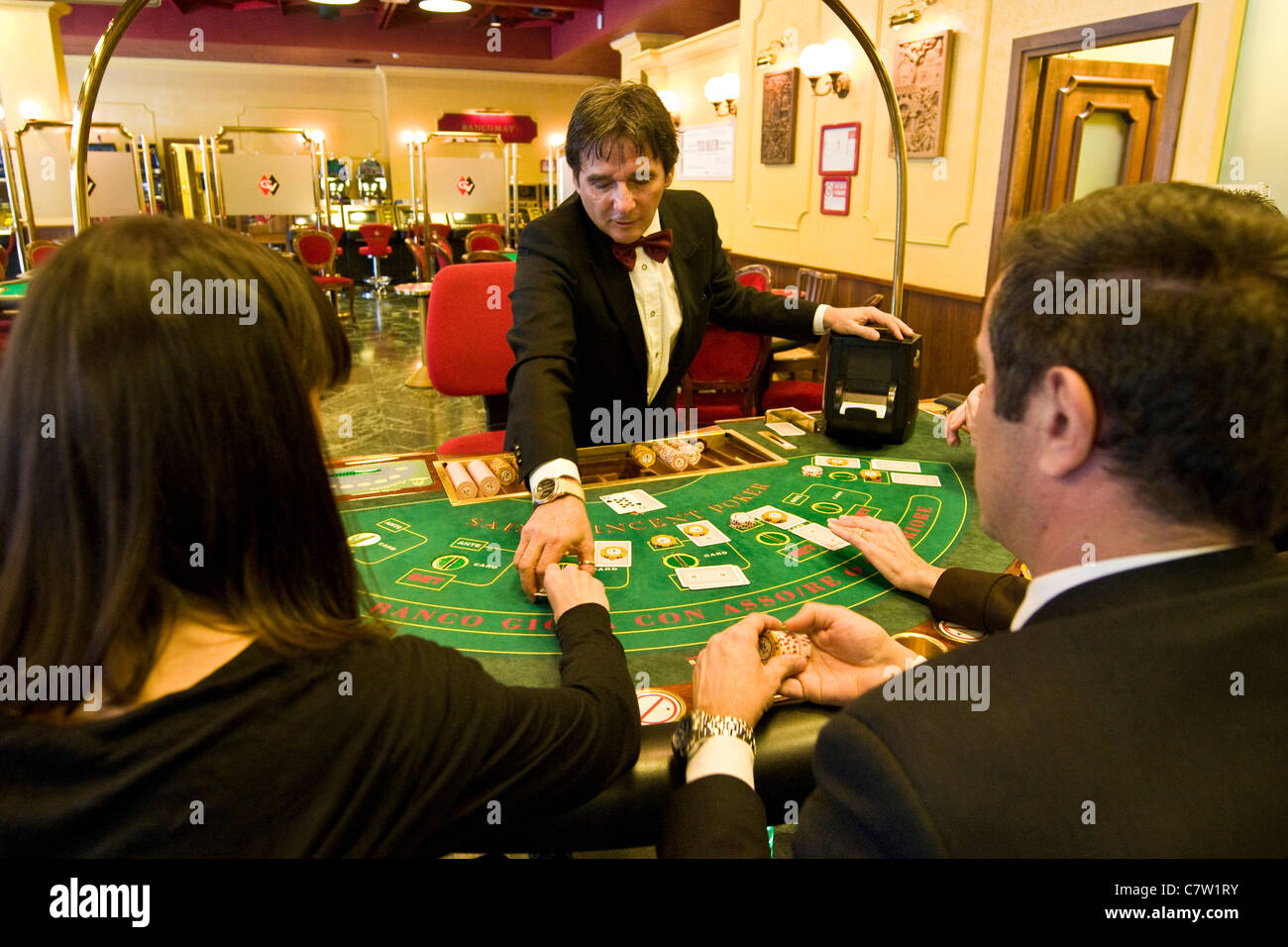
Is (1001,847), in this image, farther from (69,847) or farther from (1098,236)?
(69,847)

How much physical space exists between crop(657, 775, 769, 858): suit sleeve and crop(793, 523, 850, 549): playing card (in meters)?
0.74

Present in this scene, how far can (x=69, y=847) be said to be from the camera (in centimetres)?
68

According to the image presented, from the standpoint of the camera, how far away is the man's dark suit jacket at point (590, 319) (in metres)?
1.84

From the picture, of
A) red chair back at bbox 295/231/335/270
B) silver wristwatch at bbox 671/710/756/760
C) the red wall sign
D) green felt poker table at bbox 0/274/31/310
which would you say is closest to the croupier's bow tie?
silver wristwatch at bbox 671/710/756/760

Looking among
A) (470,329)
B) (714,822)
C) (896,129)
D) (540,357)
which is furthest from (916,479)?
(470,329)

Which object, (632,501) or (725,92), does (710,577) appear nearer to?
(632,501)

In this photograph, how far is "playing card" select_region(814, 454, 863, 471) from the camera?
212 cm

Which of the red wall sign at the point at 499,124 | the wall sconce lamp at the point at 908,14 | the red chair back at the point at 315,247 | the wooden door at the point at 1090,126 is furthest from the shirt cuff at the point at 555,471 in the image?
the red wall sign at the point at 499,124

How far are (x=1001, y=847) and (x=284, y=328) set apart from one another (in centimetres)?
73

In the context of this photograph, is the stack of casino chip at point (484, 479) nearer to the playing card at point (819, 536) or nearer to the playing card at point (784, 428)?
the playing card at point (819, 536)

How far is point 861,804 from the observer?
656 mm

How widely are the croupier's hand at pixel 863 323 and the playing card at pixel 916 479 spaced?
1.34ft

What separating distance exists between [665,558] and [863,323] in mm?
1094

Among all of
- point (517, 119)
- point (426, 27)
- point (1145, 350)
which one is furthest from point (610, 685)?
point (517, 119)
